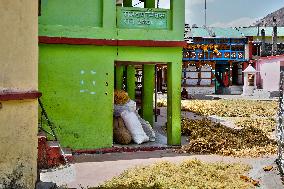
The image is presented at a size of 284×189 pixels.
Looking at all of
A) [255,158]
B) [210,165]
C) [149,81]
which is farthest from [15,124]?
[149,81]

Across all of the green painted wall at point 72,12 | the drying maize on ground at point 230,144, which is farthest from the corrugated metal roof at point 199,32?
the green painted wall at point 72,12

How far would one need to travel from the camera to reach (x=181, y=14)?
40.1 ft

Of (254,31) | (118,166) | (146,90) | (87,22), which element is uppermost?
(254,31)

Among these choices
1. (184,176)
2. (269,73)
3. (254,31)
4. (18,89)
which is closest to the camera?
(18,89)

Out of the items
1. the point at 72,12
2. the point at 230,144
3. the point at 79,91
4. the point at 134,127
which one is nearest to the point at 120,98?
the point at 134,127

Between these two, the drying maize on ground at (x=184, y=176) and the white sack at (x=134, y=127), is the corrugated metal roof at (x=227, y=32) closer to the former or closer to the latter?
the white sack at (x=134, y=127)

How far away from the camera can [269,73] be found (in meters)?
43.2

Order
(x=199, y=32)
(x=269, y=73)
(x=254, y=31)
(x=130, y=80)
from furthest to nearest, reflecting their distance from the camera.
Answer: (x=254, y=31), (x=199, y=32), (x=269, y=73), (x=130, y=80)

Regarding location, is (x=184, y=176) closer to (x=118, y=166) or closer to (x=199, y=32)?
(x=118, y=166)

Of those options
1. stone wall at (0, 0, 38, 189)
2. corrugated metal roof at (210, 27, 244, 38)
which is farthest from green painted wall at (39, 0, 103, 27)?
corrugated metal roof at (210, 27, 244, 38)

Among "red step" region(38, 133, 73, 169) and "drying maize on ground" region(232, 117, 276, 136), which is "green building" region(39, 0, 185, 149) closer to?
"red step" region(38, 133, 73, 169)

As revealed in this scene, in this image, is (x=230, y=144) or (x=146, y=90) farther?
(x=146, y=90)

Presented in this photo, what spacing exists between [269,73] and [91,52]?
1365 inches

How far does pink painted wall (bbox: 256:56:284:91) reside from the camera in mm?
41406
